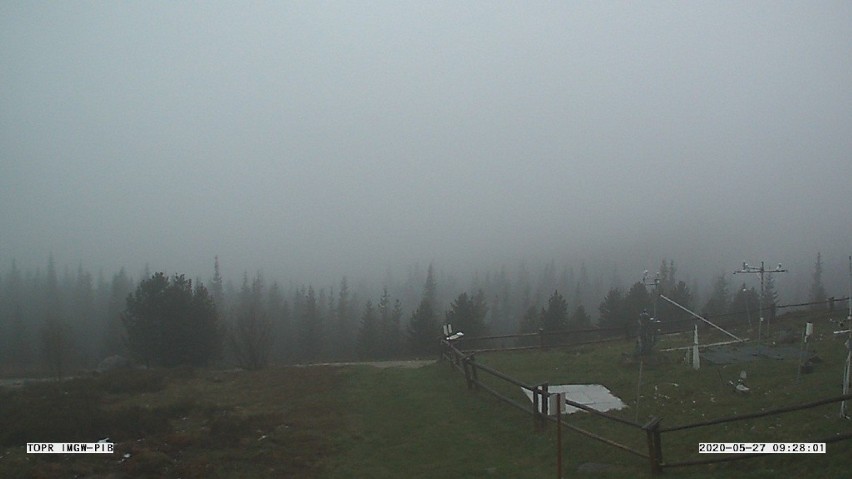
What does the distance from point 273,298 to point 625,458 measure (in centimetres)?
9491

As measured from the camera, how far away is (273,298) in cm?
9856

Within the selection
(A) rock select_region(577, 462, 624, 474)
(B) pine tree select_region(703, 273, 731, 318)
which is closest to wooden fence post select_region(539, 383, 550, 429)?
(A) rock select_region(577, 462, 624, 474)

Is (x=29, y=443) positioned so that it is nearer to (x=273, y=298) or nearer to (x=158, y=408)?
(x=158, y=408)

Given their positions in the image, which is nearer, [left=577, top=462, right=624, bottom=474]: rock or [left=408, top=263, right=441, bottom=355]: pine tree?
[left=577, top=462, right=624, bottom=474]: rock

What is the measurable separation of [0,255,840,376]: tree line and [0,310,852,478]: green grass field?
340 centimetres

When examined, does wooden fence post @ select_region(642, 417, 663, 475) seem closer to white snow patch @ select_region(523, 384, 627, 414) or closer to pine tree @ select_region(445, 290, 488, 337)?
white snow patch @ select_region(523, 384, 627, 414)

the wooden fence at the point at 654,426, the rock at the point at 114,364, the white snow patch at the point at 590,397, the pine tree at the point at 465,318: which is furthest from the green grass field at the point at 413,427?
the pine tree at the point at 465,318

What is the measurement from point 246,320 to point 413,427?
100 feet

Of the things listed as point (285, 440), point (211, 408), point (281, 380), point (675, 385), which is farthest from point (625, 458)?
point (281, 380)

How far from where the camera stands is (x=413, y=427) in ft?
43.5

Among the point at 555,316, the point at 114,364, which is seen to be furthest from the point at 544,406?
the point at 555,316

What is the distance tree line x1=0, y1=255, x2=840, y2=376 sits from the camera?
35.7 meters

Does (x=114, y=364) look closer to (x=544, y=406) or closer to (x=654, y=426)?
(x=544, y=406)

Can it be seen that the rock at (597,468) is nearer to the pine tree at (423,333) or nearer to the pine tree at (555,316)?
the pine tree at (423,333)
